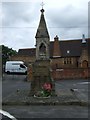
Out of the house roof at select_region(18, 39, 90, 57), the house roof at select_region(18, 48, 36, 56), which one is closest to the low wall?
the house roof at select_region(18, 39, 90, 57)

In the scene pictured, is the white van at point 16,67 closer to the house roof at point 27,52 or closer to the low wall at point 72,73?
the low wall at point 72,73

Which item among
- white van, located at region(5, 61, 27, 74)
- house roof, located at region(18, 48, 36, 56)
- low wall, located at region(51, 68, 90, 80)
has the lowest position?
low wall, located at region(51, 68, 90, 80)

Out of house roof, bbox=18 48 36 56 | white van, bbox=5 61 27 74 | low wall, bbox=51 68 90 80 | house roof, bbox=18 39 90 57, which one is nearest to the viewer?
low wall, bbox=51 68 90 80

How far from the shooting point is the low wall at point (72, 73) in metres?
45.4

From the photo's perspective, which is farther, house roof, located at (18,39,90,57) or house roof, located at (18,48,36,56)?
house roof, located at (18,48,36,56)

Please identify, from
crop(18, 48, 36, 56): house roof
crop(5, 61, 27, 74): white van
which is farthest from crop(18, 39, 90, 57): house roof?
crop(5, 61, 27, 74): white van

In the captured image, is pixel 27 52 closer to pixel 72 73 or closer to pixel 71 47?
pixel 71 47

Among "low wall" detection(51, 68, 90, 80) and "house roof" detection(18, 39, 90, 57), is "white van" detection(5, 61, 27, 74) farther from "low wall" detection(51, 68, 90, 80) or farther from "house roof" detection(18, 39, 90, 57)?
"house roof" detection(18, 39, 90, 57)

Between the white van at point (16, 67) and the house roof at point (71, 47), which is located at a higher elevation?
the house roof at point (71, 47)

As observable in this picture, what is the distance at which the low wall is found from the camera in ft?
149

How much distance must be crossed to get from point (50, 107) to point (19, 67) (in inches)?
1474

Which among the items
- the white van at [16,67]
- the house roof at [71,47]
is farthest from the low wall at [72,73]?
the house roof at [71,47]

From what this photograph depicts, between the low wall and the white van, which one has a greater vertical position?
the white van

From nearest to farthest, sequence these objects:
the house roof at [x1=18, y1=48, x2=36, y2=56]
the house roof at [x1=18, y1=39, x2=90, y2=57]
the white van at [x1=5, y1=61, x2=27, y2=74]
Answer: the white van at [x1=5, y1=61, x2=27, y2=74] < the house roof at [x1=18, y1=39, x2=90, y2=57] < the house roof at [x1=18, y1=48, x2=36, y2=56]
